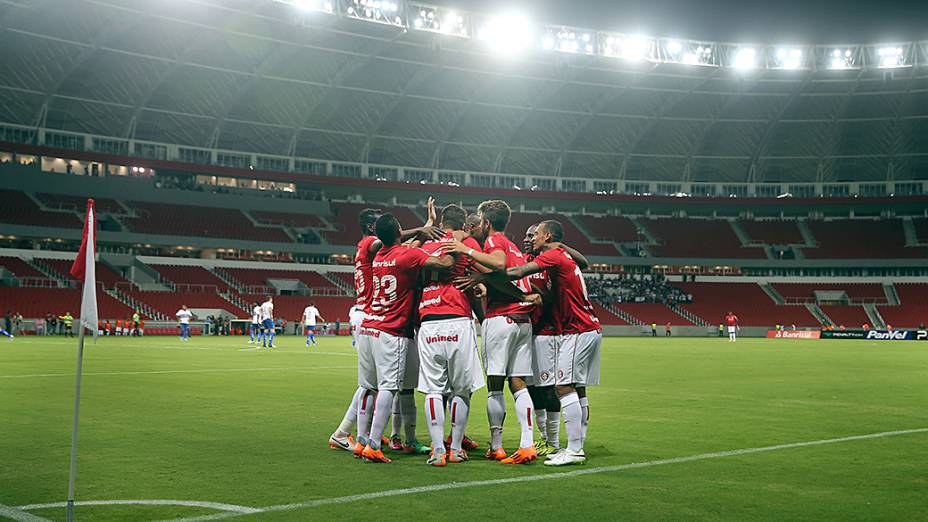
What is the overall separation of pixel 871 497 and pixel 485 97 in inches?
2771

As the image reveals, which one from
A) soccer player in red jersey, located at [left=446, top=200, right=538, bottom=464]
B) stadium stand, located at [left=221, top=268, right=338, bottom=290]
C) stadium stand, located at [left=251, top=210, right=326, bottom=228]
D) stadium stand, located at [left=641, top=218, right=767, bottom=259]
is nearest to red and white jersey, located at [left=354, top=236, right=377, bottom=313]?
soccer player in red jersey, located at [left=446, top=200, right=538, bottom=464]

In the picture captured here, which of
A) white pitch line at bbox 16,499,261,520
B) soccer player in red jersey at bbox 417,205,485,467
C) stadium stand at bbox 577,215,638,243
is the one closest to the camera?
white pitch line at bbox 16,499,261,520

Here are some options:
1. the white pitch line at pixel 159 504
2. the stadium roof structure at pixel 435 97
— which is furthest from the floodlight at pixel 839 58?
the white pitch line at pixel 159 504

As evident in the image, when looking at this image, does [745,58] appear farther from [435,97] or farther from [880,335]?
[435,97]

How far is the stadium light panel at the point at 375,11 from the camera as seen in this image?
5894 centimetres

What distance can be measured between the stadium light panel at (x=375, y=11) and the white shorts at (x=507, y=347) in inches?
2025

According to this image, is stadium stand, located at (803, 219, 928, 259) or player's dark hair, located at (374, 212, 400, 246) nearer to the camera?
player's dark hair, located at (374, 212, 400, 246)

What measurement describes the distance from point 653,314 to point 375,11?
125 ft

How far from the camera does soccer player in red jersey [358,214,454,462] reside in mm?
10227

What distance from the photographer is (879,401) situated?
1750 centimetres

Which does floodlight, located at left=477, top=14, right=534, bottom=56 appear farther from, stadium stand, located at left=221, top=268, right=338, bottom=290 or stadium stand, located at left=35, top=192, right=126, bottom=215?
stadium stand, located at left=35, top=192, right=126, bottom=215

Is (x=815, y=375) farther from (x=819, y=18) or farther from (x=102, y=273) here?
(x=102, y=273)

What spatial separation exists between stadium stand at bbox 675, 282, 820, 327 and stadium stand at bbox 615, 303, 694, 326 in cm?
183


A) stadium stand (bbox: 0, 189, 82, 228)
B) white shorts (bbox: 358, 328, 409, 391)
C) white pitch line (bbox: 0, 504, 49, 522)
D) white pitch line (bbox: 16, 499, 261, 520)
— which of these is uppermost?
stadium stand (bbox: 0, 189, 82, 228)
